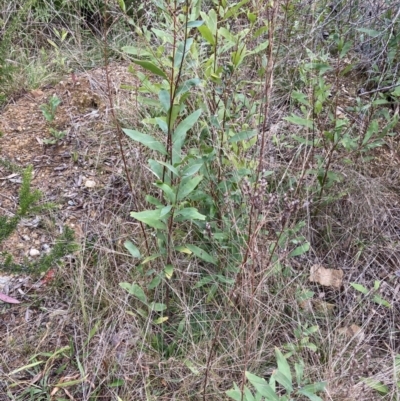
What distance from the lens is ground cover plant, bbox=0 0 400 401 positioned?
172 centimetres

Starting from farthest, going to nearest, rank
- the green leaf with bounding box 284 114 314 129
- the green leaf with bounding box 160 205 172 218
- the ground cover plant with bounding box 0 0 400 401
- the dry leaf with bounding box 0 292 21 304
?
the green leaf with bounding box 284 114 314 129
the dry leaf with bounding box 0 292 21 304
the ground cover plant with bounding box 0 0 400 401
the green leaf with bounding box 160 205 172 218

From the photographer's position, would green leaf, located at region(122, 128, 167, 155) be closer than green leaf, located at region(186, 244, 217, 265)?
Yes

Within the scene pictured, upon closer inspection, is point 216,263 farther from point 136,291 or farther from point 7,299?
point 7,299

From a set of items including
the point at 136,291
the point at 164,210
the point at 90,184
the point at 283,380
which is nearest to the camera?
the point at 283,380

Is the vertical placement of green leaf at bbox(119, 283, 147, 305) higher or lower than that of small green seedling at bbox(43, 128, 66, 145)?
lower

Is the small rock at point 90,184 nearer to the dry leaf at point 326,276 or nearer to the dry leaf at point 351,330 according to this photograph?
the dry leaf at point 326,276

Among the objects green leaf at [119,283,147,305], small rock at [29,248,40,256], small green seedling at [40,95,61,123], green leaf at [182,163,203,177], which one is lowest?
small rock at [29,248,40,256]

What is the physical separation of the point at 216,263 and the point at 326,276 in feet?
1.81

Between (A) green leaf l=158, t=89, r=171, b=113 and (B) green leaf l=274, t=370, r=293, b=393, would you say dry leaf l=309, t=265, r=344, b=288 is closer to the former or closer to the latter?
(B) green leaf l=274, t=370, r=293, b=393

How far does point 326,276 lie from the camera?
214 centimetres

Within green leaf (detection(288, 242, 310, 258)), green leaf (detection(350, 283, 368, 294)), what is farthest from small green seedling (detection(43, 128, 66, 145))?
green leaf (detection(350, 283, 368, 294))

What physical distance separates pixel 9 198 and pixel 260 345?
4.81 feet

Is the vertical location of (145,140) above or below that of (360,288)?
above

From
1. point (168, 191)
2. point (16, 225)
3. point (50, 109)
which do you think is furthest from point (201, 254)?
point (50, 109)
